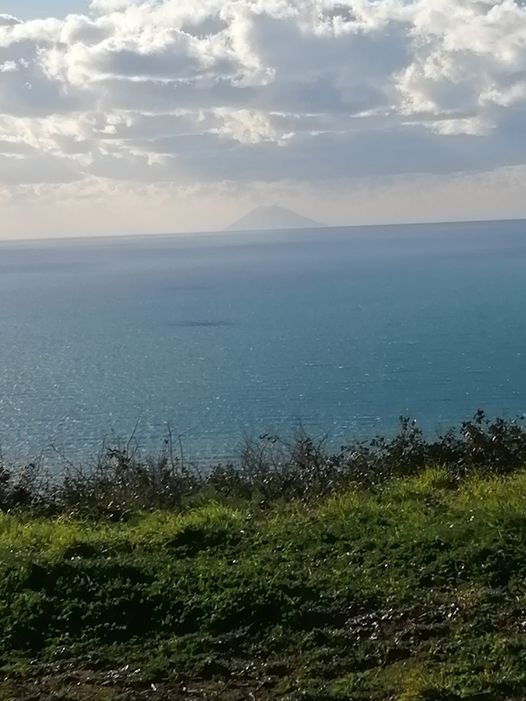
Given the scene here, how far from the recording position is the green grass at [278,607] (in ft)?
14.7

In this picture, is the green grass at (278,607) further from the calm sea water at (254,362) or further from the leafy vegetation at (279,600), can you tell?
the calm sea water at (254,362)

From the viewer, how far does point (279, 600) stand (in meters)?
5.36

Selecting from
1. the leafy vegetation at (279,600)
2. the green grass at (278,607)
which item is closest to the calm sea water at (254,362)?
the leafy vegetation at (279,600)

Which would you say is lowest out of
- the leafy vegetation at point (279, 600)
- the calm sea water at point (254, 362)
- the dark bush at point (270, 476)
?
the calm sea water at point (254, 362)

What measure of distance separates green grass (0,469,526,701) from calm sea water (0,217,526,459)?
1290 cm

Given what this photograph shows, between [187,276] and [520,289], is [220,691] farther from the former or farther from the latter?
[187,276]

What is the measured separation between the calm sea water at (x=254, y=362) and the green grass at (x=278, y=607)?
12900 mm

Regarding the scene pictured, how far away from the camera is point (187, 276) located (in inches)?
3600

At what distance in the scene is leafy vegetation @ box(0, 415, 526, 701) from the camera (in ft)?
14.8

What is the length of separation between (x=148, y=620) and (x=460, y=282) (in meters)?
65.5

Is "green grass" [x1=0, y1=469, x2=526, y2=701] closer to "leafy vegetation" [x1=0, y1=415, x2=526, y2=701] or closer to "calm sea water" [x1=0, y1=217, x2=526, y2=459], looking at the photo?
"leafy vegetation" [x1=0, y1=415, x2=526, y2=701]

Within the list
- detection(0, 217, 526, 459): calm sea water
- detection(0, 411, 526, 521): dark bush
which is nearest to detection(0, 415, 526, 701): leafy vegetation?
detection(0, 411, 526, 521): dark bush

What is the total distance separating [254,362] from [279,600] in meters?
28.1

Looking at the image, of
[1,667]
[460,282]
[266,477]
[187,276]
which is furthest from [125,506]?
[187,276]
